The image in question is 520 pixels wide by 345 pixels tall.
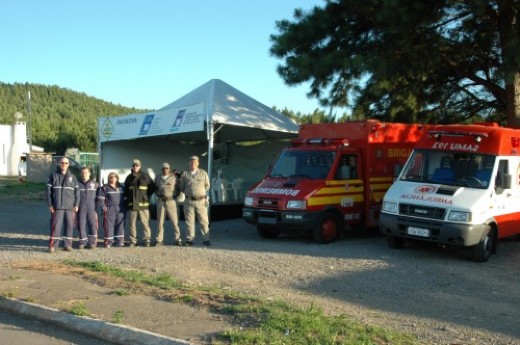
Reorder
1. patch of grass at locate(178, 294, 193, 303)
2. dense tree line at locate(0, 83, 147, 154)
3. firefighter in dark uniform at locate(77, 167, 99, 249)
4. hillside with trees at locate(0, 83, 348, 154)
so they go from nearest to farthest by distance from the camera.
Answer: patch of grass at locate(178, 294, 193, 303), firefighter in dark uniform at locate(77, 167, 99, 249), hillside with trees at locate(0, 83, 348, 154), dense tree line at locate(0, 83, 147, 154)

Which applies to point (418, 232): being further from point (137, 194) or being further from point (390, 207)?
point (137, 194)

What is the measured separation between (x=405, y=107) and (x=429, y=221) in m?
7.67

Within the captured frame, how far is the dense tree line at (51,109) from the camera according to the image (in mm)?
74188

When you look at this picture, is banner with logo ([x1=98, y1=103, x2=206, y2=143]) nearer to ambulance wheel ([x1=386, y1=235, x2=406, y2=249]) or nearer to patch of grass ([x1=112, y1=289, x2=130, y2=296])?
ambulance wheel ([x1=386, y1=235, x2=406, y2=249])

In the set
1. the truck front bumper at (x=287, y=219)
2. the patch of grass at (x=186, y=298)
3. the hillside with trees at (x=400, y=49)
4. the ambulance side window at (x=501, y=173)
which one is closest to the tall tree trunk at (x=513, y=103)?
the hillside with trees at (x=400, y=49)

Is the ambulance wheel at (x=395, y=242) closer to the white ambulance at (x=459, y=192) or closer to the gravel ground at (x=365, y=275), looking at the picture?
the white ambulance at (x=459, y=192)

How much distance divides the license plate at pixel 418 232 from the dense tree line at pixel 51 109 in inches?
2516

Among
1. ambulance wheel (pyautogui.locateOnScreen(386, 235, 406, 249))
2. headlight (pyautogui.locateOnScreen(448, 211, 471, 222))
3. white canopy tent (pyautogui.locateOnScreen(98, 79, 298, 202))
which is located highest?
white canopy tent (pyautogui.locateOnScreen(98, 79, 298, 202))

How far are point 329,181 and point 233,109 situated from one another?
16.0ft

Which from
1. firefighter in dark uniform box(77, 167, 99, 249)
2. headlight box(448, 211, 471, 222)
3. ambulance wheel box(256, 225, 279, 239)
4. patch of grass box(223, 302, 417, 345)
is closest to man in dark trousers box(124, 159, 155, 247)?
firefighter in dark uniform box(77, 167, 99, 249)

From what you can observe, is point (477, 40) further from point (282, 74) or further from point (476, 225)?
point (476, 225)

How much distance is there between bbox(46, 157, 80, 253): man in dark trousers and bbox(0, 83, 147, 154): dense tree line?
61159 mm

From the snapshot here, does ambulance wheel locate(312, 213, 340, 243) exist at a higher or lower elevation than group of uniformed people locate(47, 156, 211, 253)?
lower

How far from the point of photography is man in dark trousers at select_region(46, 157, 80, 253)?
11.6 metres
